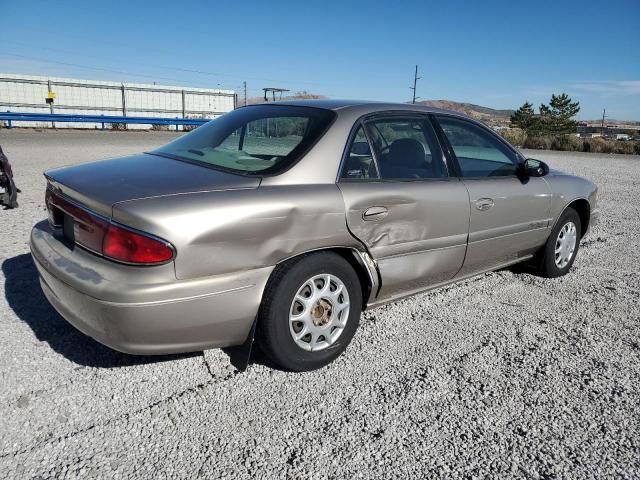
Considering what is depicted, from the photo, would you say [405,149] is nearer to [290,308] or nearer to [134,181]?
[290,308]

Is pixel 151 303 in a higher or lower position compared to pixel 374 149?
lower

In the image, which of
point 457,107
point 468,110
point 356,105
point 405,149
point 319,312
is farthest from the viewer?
point 457,107

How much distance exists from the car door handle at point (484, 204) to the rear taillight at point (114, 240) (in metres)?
2.33

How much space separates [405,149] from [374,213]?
720 mm

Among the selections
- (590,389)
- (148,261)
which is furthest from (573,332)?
(148,261)

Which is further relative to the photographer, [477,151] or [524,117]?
[524,117]

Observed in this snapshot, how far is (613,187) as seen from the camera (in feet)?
40.2

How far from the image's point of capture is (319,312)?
2893 millimetres

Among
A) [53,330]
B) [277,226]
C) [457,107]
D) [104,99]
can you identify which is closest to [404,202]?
[277,226]

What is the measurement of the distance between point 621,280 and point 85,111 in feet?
121

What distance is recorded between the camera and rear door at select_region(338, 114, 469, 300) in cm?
299

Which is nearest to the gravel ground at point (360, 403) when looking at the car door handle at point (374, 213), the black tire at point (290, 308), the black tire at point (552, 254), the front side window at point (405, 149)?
the black tire at point (290, 308)

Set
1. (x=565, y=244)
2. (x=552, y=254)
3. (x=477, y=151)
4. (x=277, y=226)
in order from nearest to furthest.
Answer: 1. (x=277, y=226)
2. (x=477, y=151)
3. (x=552, y=254)
4. (x=565, y=244)

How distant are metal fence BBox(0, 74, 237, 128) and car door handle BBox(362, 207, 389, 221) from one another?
27124 mm
